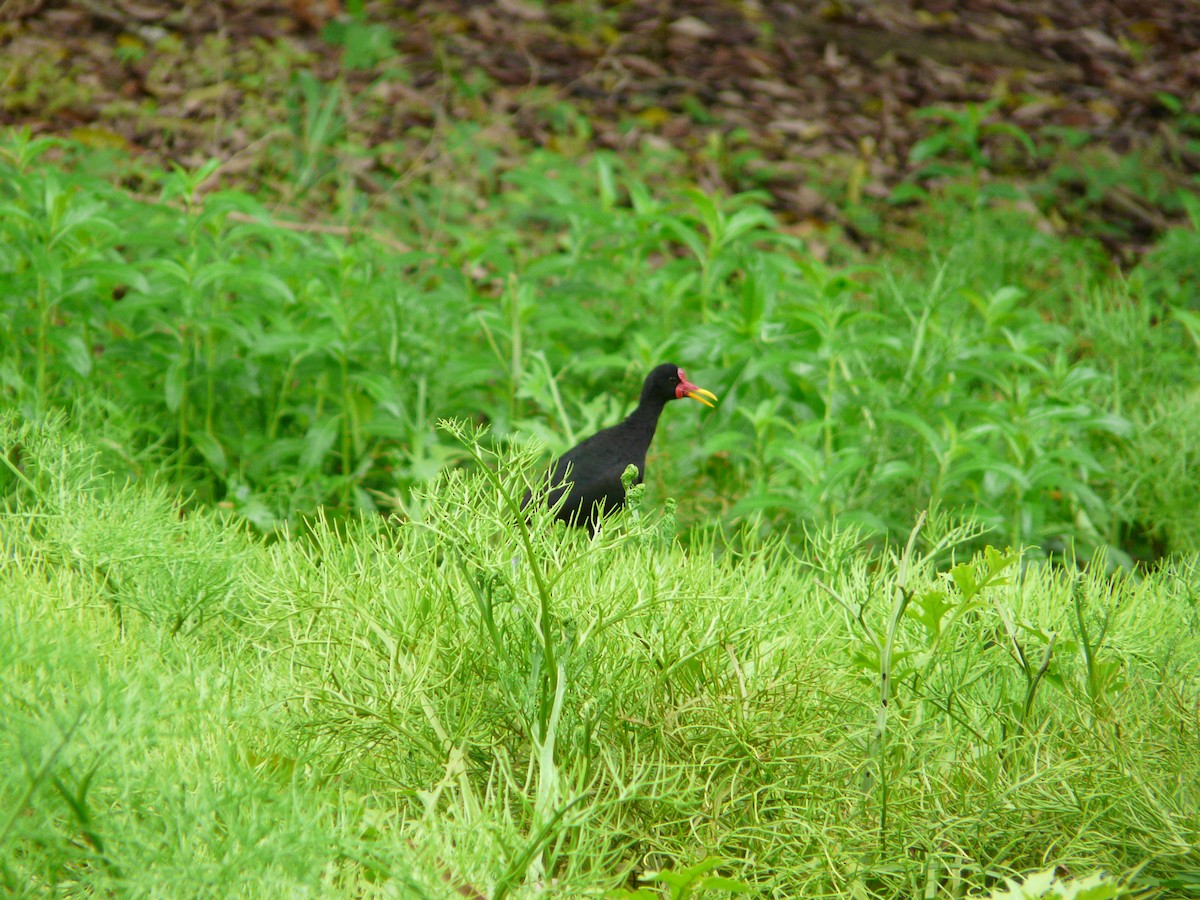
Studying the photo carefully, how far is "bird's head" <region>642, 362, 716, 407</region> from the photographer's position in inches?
124

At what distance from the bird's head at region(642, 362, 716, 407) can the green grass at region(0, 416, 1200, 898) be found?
1170mm

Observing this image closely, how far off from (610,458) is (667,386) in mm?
365

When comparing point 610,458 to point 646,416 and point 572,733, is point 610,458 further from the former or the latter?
point 572,733

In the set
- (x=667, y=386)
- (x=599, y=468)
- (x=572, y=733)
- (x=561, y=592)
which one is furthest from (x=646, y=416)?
(x=572, y=733)

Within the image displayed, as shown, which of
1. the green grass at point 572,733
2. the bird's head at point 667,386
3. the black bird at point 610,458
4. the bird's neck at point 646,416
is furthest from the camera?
the bird's head at point 667,386

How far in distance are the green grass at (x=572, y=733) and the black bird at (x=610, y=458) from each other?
83 centimetres

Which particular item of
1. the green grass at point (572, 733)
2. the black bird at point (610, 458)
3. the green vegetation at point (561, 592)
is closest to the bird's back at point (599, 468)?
the black bird at point (610, 458)

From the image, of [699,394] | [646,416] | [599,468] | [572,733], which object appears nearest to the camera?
[572,733]

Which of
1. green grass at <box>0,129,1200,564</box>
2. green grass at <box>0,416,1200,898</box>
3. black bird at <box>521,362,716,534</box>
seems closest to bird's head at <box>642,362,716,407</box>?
black bird at <box>521,362,716,534</box>

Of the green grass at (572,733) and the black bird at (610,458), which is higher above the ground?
the green grass at (572,733)

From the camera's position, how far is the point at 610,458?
2.94 meters

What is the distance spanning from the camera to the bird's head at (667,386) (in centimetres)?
316

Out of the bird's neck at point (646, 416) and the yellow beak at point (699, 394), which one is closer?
the bird's neck at point (646, 416)

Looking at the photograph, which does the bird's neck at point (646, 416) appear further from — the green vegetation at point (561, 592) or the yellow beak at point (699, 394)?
the green vegetation at point (561, 592)
